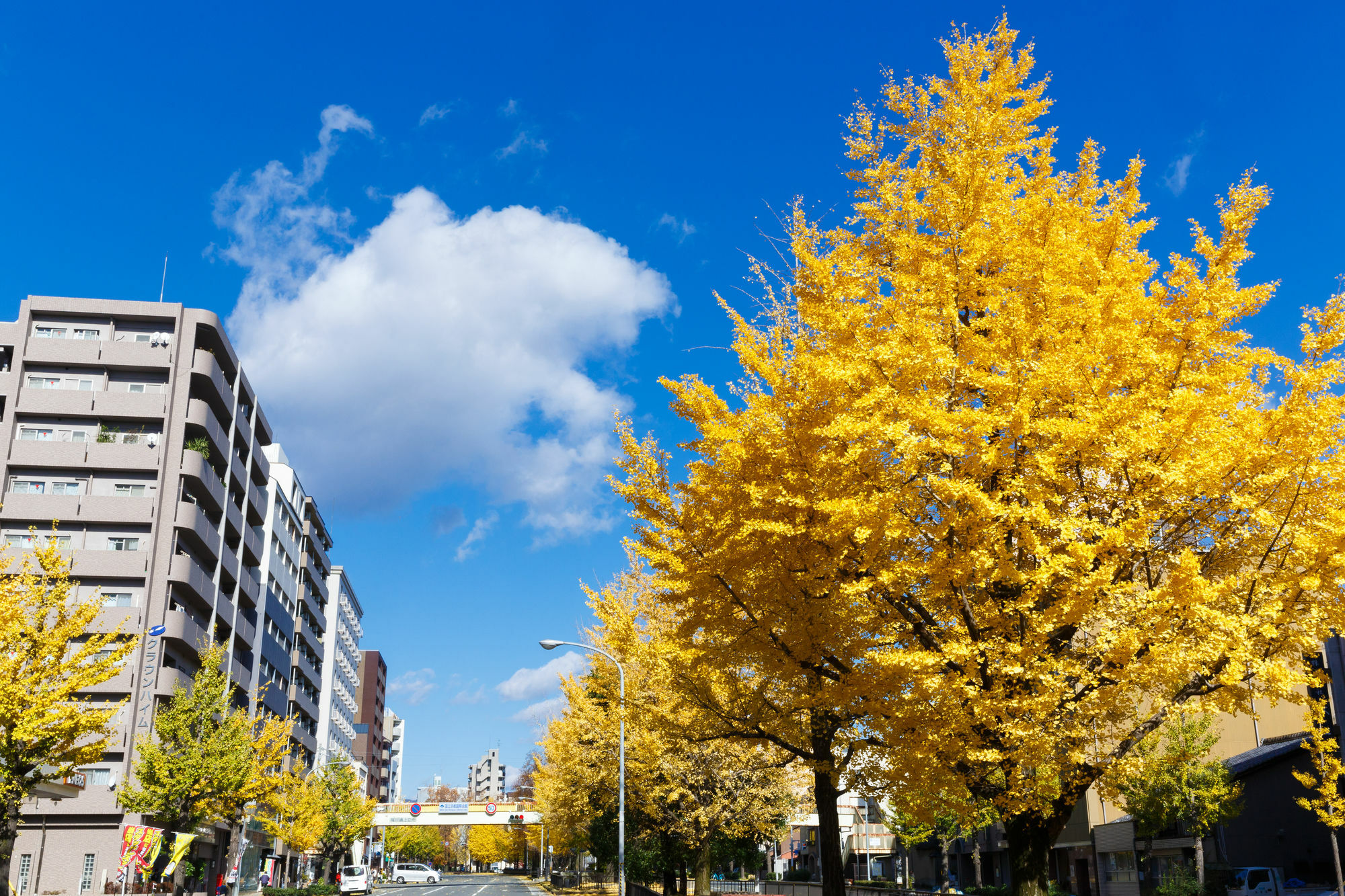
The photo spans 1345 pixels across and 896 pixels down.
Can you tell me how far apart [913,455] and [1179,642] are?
296cm

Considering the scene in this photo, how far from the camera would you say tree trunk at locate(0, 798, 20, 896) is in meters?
23.0

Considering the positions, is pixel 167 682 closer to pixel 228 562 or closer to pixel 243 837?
pixel 228 562

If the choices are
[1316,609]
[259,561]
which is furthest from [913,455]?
[259,561]

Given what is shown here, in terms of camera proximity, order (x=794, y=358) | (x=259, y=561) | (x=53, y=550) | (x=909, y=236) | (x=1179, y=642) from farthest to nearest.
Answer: (x=259, y=561)
(x=53, y=550)
(x=794, y=358)
(x=909, y=236)
(x=1179, y=642)

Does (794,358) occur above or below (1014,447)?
above

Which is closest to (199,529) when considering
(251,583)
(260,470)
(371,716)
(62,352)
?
(251,583)

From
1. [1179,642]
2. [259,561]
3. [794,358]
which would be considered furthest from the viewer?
[259,561]

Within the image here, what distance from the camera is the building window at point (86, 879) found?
46.3 meters

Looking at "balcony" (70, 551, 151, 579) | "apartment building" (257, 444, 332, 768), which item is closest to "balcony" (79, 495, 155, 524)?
"balcony" (70, 551, 151, 579)

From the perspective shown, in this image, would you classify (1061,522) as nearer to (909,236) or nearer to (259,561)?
(909,236)

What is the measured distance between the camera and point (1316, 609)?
971 centimetres

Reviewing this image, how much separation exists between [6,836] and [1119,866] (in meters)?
47.3

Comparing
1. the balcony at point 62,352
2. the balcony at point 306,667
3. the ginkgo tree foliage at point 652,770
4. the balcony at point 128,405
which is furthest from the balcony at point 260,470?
the ginkgo tree foliage at point 652,770

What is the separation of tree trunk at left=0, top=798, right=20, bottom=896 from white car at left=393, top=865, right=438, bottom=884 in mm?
81498
